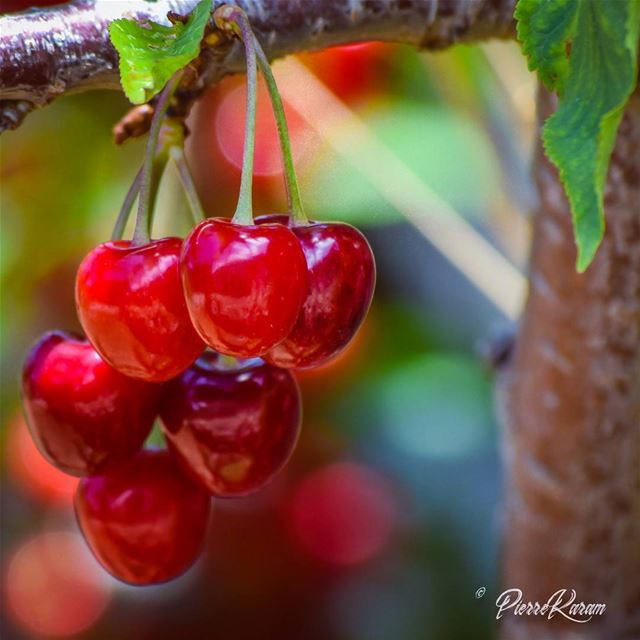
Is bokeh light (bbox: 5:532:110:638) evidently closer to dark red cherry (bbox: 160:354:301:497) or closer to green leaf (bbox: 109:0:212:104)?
dark red cherry (bbox: 160:354:301:497)

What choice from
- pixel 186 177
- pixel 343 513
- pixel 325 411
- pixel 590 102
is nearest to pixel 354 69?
pixel 325 411

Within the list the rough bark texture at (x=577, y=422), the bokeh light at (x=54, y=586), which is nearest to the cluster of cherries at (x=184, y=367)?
the rough bark texture at (x=577, y=422)

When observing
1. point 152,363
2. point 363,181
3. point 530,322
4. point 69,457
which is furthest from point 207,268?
point 363,181

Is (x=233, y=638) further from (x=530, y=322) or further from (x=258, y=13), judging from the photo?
(x=258, y=13)

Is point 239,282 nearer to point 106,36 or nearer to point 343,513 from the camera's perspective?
point 106,36

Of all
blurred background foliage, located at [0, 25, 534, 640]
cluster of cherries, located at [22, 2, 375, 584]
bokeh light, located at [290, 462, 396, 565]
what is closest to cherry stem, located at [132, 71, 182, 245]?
cluster of cherries, located at [22, 2, 375, 584]

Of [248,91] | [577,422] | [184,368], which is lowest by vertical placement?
[577,422]
